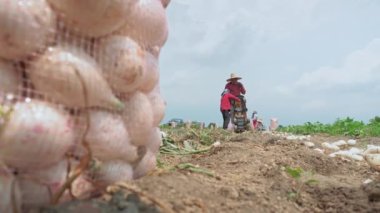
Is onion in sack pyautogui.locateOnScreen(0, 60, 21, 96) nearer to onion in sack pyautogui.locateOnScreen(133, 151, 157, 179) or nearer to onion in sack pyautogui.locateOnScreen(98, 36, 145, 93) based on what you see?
onion in sack pyautogui.locateOnScreen(98, 36, 145, 93)

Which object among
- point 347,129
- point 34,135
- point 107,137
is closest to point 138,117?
point 107,137

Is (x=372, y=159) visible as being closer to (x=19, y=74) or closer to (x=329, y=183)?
(x=329, y=183)

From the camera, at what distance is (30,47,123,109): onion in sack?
1658mm

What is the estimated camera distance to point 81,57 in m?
1.72

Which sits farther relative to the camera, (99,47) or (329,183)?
(329,183)

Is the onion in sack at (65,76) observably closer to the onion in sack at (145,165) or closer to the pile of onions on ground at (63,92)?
the pile of onions on ground at (63,92)

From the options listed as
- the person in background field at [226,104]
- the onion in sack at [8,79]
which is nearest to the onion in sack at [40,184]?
the onion in sack at [8,79]

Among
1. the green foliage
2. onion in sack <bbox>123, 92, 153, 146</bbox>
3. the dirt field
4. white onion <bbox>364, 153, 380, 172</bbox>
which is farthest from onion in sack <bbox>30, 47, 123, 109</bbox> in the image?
the green foliage

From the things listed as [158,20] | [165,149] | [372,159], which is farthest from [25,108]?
[372,159]

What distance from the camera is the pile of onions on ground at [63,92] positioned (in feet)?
5.37

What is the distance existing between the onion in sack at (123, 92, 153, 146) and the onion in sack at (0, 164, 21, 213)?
43cm

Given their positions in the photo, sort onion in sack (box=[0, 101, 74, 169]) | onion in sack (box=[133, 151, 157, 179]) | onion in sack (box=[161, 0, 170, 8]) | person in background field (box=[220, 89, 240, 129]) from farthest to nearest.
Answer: person in background field (box=[220, 89, 240, 129]) → onion in sack (box=[161, 0, 170, 8]) → onion in sack (box=[133, 151, 157, 179]) → onion in sack (box=[0, 101, 74, 169])

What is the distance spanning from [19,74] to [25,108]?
Result: 14 centimetres

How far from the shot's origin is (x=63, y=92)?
167cm
